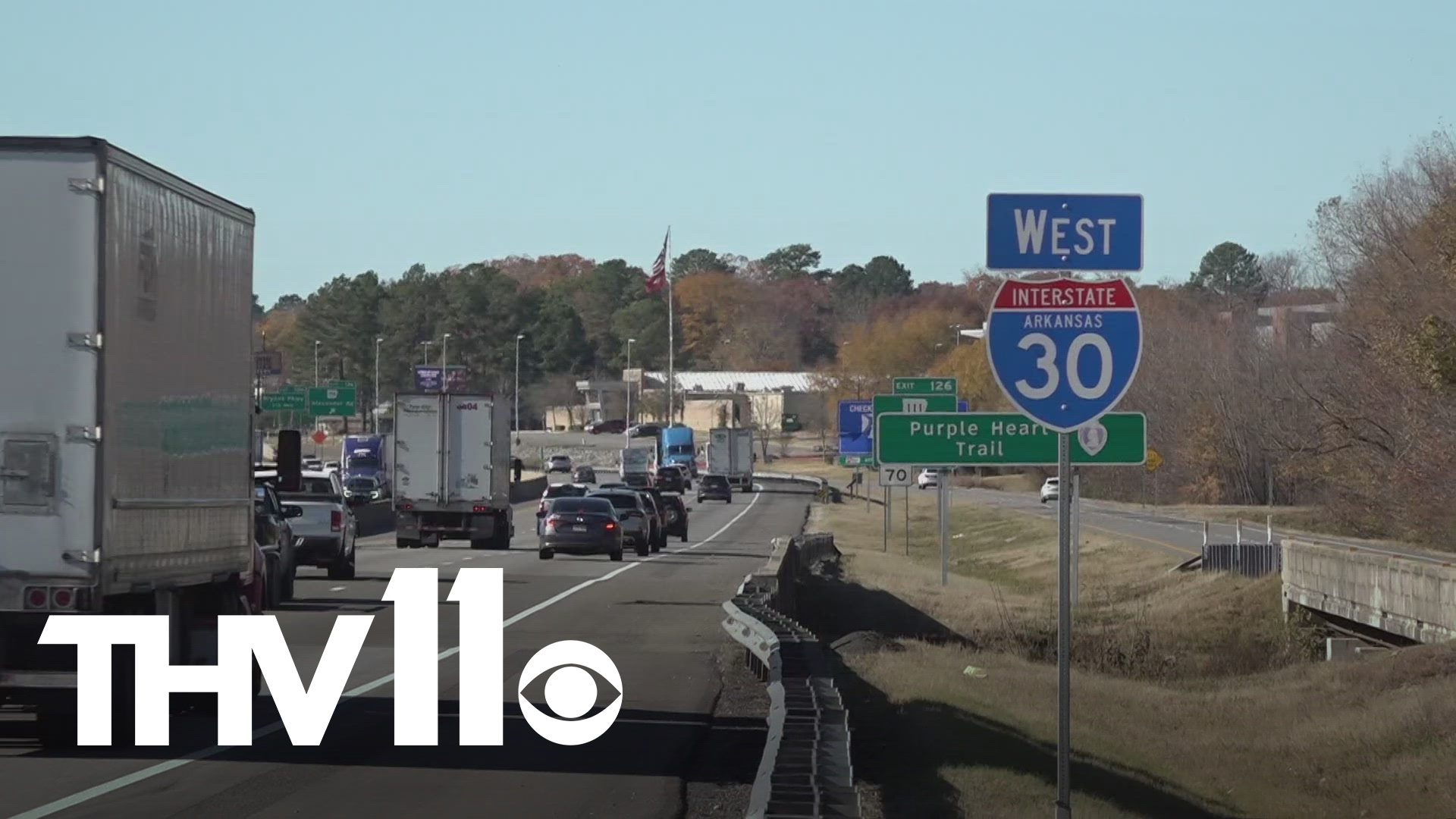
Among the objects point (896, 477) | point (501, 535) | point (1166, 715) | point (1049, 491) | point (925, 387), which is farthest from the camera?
point (1049, 491)

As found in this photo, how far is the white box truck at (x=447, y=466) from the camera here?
4459 centimetres

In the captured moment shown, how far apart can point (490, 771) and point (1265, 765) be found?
297 inches

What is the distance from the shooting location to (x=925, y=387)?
4097cm

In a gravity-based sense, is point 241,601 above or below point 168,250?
below

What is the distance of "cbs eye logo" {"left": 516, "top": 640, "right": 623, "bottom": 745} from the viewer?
14875 millimetres

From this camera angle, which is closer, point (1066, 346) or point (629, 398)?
point (1066, 346)

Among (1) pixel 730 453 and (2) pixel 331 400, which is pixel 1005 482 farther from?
(2) pixel 331 400

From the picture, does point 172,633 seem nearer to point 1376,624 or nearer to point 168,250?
point 168,250

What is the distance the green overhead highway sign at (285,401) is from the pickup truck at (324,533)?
45287mm

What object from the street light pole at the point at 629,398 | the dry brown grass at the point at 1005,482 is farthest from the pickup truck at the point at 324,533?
the street light pole at the point at 629,398

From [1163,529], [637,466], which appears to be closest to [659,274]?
[637,466]

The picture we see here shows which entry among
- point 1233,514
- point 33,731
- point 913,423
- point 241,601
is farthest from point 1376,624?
point 1233,514

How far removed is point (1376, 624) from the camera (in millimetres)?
28375

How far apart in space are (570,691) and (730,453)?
287 feet
